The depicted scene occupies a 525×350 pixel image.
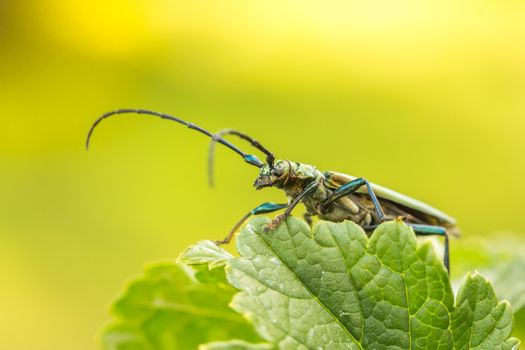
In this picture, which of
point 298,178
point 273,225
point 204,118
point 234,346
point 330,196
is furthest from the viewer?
point 204,118

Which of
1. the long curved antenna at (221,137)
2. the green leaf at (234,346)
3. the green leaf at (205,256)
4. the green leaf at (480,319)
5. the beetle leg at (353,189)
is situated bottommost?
the green leaf at (234,346)

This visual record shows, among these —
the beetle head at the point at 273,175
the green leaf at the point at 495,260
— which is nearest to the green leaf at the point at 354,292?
the beetle head at the point at 273,175

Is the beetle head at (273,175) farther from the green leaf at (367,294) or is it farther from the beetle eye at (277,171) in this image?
the green leaf at (367,294)

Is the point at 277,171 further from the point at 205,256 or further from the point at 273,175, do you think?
the point at 205,256

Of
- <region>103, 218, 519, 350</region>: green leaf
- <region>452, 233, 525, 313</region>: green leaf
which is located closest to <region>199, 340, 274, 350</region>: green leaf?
<region>103, 218, 519, 350</region>: green leaf

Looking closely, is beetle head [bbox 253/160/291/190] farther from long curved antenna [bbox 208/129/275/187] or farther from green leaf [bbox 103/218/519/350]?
green leaf [bbox 103/218/519/350]

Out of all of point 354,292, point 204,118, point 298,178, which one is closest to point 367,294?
point 354,292

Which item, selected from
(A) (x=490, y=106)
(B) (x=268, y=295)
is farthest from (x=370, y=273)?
(A) (x=490, y=106)
